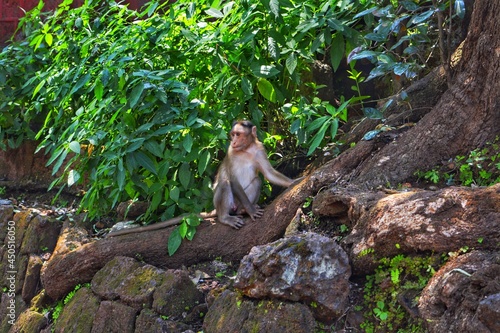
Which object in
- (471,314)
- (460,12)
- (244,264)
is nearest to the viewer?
(471,314)

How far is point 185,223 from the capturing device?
5832mm

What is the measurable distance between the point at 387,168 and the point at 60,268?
286cm

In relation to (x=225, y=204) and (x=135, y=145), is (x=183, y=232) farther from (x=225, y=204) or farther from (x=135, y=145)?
(x=135, y=145)

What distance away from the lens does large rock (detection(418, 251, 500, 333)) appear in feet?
11.6

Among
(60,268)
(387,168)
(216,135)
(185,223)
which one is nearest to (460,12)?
(387,168)

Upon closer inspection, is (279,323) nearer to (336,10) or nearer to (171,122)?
(171,122)

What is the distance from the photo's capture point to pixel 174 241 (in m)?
5.85

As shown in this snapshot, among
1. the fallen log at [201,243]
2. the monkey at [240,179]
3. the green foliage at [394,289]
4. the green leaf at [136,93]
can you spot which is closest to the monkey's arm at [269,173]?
the monkey at [240,179]

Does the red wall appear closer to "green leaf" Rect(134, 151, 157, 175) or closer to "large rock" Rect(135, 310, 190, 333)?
"green leaf" Rect(134, 151, 157, 175)

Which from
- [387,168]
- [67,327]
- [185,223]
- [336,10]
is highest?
[336,10]

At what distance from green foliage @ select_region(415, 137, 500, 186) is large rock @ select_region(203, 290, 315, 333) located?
1440 millimetres

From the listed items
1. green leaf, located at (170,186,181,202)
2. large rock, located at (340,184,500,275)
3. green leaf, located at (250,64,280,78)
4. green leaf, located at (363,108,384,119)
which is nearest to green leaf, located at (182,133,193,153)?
green leaf, located at (170,186,181,202)

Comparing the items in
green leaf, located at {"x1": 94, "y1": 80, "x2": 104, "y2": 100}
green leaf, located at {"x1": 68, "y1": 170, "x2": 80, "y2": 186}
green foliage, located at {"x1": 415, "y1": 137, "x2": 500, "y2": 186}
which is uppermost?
green leaf, located at {"x1": 94, "y1": 80, "x2": 104, "y2": 100}

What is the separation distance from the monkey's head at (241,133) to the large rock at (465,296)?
2.66 metres
